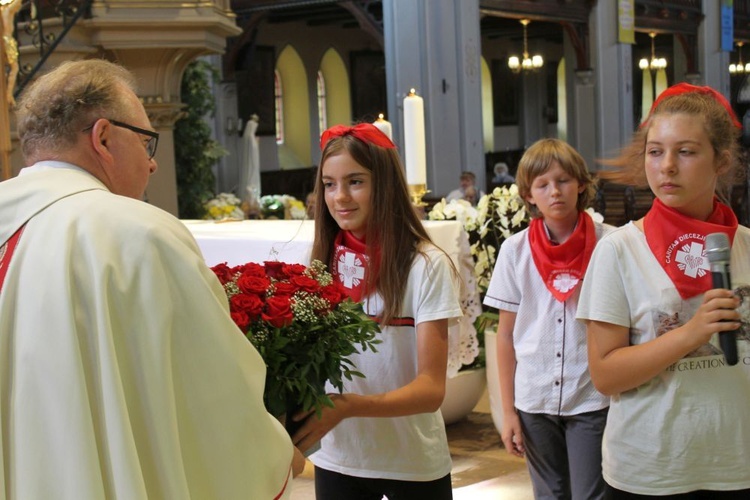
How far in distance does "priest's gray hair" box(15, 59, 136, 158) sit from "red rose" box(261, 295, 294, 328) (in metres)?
0.41

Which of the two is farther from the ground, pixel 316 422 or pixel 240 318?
pixel 240 318

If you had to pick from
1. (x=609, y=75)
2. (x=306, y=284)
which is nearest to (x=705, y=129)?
(x=306, y=284)

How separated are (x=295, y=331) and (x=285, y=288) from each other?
87mm

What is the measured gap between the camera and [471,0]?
39.6 feet

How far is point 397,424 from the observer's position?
2.07 m

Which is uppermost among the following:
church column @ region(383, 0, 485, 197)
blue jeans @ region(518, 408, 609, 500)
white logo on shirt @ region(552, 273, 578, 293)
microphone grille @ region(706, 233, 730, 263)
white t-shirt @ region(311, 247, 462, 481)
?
church column @ region(383, 0, 485, 197)

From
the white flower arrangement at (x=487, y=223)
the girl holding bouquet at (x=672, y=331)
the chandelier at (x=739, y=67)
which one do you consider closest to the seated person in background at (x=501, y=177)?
the chandelier at (x=739, y=67)

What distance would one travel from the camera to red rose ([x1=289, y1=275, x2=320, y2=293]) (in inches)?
69.1

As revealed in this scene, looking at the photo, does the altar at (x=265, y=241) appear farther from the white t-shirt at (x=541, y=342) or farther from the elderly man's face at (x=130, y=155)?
the elderly man's face at (x=130, y=155)

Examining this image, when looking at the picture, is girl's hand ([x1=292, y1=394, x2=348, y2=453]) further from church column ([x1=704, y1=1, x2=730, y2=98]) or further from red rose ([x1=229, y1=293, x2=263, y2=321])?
church column ([x1=704, y1=1, x2=730, y2=98])

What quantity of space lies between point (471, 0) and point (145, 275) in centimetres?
1131

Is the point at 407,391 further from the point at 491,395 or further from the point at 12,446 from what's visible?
the point at 491,395

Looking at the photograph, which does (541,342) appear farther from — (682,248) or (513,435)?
(682,248)

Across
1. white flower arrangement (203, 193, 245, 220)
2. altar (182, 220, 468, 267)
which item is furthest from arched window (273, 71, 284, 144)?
altar (182, 220, 468, 267)
